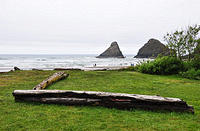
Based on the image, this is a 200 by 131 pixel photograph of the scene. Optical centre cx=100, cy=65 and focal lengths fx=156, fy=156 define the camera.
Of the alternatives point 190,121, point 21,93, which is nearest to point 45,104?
point 21,93

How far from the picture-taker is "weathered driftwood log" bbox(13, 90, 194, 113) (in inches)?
198

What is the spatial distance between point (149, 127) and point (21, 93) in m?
4.55

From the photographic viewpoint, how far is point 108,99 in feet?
17.5

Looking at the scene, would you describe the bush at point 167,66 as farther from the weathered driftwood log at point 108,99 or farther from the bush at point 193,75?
the weathered driftwood log at point 108,99

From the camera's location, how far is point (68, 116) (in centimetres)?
465

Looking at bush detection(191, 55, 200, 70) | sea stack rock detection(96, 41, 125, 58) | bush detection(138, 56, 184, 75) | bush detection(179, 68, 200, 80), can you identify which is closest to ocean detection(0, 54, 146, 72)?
bush detection(138, 56, 184, 75)

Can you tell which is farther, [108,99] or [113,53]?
[113,53]

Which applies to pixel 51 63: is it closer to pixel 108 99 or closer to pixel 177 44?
pixel 177 44

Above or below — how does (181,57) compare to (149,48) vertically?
below

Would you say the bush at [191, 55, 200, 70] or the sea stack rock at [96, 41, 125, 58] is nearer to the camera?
the bush at [191, 55, 200, 70]

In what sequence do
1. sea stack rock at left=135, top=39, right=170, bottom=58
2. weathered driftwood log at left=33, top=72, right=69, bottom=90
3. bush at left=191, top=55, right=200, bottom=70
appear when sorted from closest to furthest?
weathered driftwood log at left=33, top=72, right=69, bottom=90
bush at left=191, top=55, right=200, bottom=70
sea stack rock at left=135, top=39, right=170, bottom=58

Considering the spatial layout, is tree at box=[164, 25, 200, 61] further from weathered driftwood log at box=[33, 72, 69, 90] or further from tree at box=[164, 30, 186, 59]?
weathered driftwood log at box=[33, 72, 69, 90]

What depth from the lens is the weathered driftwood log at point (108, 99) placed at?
5020 millimetres

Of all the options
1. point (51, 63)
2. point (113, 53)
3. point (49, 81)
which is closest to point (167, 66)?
point (49, 81)
